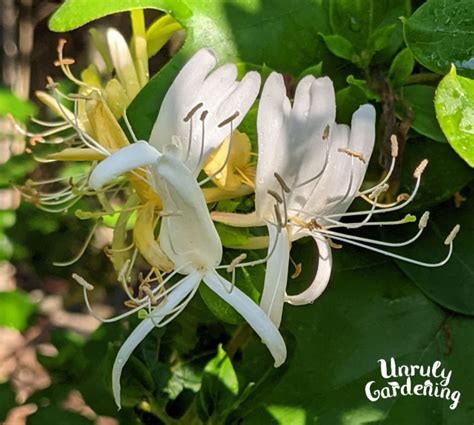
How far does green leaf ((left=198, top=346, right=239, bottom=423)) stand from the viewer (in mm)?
647

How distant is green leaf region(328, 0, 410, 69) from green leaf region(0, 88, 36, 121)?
2.00ft

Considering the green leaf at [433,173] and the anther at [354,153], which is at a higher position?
the anther at [354,153]

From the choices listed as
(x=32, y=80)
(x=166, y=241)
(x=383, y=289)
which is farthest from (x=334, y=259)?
(x=32, y=80)

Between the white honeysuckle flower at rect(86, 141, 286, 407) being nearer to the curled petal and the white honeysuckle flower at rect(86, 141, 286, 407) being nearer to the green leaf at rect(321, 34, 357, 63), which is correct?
the curled petal

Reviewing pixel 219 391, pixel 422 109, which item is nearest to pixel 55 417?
pixel 219 391

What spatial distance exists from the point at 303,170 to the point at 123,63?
20 centimetres

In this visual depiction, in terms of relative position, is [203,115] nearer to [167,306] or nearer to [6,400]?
[167,306]

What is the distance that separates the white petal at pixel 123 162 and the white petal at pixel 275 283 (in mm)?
83

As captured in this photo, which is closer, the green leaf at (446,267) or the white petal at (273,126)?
the white petal at (273,126)

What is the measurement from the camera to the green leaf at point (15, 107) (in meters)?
1.11

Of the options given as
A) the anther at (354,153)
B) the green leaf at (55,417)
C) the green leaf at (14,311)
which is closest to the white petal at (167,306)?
the anther at (354,153)

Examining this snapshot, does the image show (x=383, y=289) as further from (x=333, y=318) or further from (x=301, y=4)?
(x=301, y=4)

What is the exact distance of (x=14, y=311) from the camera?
106 centimetres

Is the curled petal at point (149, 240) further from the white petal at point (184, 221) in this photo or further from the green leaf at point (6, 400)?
the green leaf at point (6, 400)
